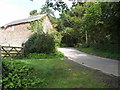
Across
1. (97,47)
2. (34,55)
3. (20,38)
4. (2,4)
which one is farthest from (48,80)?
(20,38)

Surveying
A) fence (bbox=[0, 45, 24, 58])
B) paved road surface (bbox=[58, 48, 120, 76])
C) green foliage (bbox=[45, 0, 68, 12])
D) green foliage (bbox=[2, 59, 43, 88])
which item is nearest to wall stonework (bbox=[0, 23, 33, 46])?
fence (bbox=[0, 45, 24, 58])

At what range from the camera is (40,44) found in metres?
12.5

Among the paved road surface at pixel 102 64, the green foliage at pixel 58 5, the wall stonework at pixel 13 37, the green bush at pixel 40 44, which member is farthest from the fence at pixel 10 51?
the wall stonework at pixel 13 37

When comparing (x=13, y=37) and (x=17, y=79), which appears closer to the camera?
(x=17, y=79)

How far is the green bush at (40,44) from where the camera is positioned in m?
12.6

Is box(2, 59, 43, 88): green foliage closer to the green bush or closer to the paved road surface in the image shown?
the paved road surface

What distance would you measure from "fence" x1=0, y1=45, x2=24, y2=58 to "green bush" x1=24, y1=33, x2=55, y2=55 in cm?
64

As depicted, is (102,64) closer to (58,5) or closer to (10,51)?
(58,5)

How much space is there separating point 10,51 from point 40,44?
8.90 ft

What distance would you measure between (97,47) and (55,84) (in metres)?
14.6

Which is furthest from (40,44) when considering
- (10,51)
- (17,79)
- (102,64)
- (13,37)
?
(13,37)

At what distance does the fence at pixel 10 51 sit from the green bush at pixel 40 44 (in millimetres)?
636

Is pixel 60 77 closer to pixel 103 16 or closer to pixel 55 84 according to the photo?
pixel 55 84

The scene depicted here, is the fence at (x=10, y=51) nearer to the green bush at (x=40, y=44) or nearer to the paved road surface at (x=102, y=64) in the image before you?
the green bush at (x=40, y=44)
